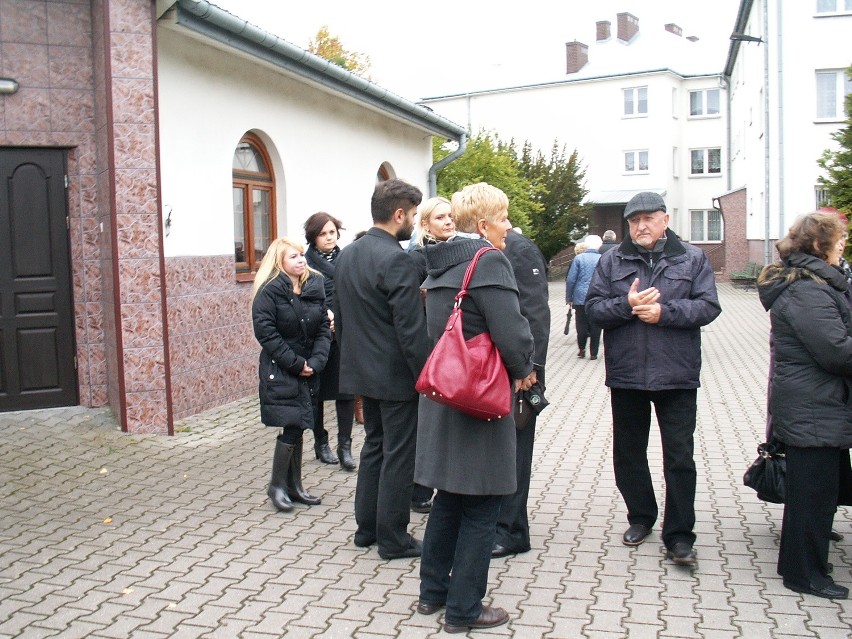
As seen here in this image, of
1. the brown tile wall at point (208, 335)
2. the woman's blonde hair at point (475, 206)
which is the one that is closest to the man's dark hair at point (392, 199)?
the woman's blonde hair at point (475, 206)

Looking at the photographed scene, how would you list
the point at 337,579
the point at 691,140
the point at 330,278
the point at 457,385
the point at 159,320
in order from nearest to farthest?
the point at 457,385 → the point at 337,579 → the point at 330,278 → the point at 159,320 → the point at 691,140

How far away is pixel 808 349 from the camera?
4648 mm

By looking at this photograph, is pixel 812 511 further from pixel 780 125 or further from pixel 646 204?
pixel 780 125

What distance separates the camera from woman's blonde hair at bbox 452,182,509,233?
15.0ft

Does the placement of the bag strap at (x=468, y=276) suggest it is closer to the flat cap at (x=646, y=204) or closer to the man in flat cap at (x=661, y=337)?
the man in flat cap at (x=661, y=337)

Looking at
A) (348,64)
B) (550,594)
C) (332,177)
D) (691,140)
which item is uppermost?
(348,64)

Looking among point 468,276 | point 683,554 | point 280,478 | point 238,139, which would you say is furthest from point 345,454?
point 238,139

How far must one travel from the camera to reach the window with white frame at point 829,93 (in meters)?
27.5

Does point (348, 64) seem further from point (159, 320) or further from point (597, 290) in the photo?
point (597, 290)

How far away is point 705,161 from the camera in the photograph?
4759cm

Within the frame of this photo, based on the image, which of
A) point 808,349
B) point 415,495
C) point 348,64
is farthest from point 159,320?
point 348,64

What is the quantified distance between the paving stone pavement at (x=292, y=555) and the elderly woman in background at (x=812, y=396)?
223 millimetres

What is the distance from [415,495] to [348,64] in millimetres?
39132

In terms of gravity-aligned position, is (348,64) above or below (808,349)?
above
